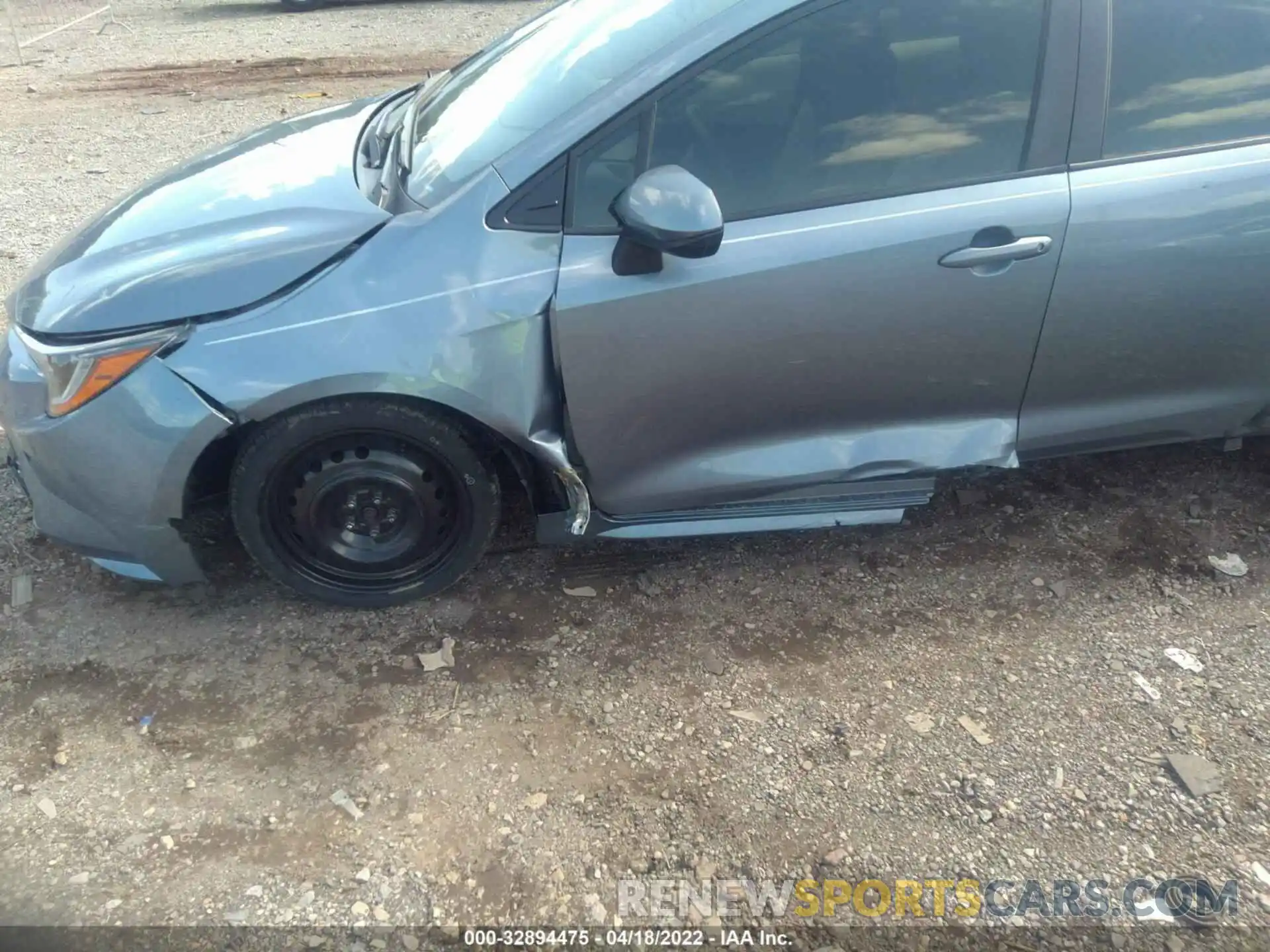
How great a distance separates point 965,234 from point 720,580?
4.03 ft

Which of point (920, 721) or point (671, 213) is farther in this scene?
point (920, 721)

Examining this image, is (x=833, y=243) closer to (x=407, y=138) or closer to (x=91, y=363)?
(x=407, y=138)

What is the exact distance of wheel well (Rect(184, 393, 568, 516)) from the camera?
2.56 m

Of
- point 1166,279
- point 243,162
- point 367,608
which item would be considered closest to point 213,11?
point 243,162

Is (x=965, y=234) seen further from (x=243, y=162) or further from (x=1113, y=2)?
(x=243, y=162)

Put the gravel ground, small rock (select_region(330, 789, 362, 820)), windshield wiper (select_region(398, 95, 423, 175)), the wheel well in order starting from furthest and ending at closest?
1. windshield wiper (select_region(398, 95, 423, 175))
2. the wheel well
3. small rock (select_region(330, 789, 362, 820))
4. the gravel ground

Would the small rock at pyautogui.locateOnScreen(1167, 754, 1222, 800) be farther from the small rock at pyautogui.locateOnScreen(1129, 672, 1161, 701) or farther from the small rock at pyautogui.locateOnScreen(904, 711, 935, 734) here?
Result: the small rock at pyautogui.locateOnScreen(904, 711, 935, 734)

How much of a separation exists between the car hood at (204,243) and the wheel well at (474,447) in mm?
343

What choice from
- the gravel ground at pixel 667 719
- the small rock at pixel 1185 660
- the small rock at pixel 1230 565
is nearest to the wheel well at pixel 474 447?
the gravel ground at pixel 667 719

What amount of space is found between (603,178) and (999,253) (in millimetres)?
1041

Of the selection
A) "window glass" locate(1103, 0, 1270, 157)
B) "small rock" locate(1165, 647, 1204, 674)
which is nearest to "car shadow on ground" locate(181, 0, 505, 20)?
"window glass" locate(1103, 0, 1270, 157)

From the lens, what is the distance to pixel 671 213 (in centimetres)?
231

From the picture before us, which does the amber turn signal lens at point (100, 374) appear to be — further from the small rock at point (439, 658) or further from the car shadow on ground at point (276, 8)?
the car shadow on ground at point (276, 8)

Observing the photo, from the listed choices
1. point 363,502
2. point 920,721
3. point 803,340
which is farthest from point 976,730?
point 363,502
